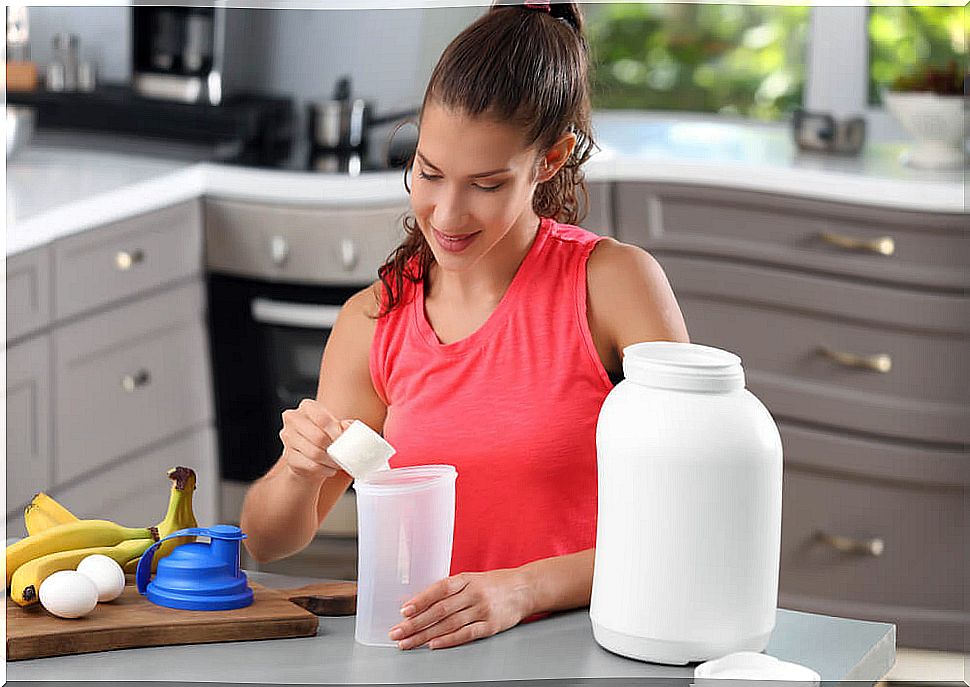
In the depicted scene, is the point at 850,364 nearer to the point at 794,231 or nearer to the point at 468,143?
the point at 794,231

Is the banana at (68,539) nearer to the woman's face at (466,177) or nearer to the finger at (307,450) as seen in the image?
the finger at (307,450)

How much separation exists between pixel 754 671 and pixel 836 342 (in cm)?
137

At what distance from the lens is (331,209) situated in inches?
79.1

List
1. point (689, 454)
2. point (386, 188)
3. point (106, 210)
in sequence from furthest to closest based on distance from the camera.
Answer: point (386, 188) → point (106, 210) → point (689, 454)

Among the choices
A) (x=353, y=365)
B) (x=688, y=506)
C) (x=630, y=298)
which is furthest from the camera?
(x=353, y=365)

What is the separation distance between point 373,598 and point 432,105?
11.6 inches

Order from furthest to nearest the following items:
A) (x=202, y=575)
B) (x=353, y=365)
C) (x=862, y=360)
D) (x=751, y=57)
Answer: (x=751, y=57)
(x=862, y=360)
(x=353, y=365)
(x=202, y=575)

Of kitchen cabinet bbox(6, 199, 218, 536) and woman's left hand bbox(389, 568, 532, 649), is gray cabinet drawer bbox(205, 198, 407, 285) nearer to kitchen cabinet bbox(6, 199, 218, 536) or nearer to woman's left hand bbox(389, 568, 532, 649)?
kitchen cabinet bbox(6, 199, 218, 536)

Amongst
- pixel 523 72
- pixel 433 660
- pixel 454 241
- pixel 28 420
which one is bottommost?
pixel 28 420

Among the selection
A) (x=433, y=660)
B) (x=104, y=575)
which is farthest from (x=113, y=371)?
(x=433, y=660)

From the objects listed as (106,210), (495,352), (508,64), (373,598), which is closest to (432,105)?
(508,64)

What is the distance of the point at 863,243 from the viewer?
6.48 ft

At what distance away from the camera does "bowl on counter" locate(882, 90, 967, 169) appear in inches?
83.3

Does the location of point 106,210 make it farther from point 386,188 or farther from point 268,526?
point 268,526
